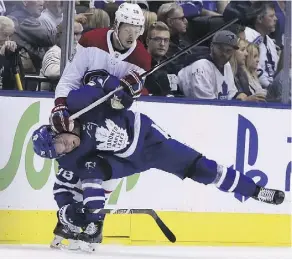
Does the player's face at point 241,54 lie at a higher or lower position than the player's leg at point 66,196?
higher

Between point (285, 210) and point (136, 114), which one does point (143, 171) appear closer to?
point (136, 114)

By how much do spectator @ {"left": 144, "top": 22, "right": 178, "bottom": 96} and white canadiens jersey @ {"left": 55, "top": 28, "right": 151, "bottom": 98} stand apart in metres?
0.51

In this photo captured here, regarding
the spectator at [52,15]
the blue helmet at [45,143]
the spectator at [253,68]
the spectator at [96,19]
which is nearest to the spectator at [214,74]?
the spectator at [253,68]

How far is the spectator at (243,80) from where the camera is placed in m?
5.86

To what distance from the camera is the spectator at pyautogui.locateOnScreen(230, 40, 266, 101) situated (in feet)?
19.2

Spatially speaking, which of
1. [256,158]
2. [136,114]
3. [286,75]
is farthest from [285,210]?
[136,114]

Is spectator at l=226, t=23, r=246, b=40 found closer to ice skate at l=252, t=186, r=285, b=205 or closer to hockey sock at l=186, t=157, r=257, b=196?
hockey sock at l=186, t=157, r=257, b=196

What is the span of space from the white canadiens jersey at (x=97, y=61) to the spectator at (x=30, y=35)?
1.35 ft

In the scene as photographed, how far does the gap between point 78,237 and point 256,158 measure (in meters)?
1.27

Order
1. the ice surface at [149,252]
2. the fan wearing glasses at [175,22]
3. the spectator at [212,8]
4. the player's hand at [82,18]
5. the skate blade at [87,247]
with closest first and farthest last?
the ice surface at [149,252] < the skate blade at [87,247] < the player's hand at [82,18] < the fan wearing glasses at [175,22] < the spectator at [212,8]

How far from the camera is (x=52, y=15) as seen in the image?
556 cm

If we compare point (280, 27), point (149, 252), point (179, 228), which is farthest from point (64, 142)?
point (280, 27)

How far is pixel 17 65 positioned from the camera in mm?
5469

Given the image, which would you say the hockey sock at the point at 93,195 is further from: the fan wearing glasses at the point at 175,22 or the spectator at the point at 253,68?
the spectator at the point at 253,68
